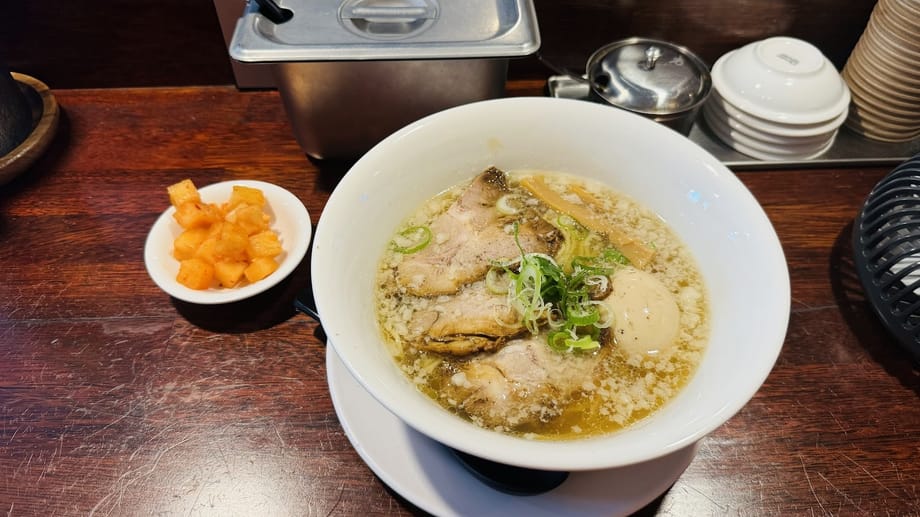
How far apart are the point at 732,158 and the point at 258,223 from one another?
1581 mm

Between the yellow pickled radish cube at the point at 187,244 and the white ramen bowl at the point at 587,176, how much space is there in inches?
22.7

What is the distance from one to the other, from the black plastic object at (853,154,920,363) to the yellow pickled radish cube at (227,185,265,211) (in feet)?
5.57

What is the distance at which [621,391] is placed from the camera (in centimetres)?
120

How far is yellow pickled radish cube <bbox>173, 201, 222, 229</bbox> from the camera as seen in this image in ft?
5.27

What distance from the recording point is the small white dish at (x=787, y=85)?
1858 millimetres

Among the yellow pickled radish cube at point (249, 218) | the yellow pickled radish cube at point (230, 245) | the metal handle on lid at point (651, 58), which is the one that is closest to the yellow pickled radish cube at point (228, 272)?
the yellow pickled radish cube at point (230, 245)

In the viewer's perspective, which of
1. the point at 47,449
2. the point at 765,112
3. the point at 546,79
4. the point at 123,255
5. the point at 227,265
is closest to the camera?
the point at 47,449

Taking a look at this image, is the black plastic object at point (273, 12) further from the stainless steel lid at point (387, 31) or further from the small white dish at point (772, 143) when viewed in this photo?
the small white dish at point (772, 143)

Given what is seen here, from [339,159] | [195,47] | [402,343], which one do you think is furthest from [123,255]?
[402,343]

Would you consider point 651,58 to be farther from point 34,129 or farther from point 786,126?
point 34,129

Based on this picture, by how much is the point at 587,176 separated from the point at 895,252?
81 centimetres

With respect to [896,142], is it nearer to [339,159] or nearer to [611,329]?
[611,329]

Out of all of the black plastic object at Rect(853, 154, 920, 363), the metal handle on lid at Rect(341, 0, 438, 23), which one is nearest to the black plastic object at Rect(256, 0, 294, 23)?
the metal handle on lid at Rect(341, 0, 438, 23)

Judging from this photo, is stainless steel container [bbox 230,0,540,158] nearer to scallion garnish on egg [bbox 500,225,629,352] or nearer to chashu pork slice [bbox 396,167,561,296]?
chashu pork slice [bbox 396,167,561,296]
